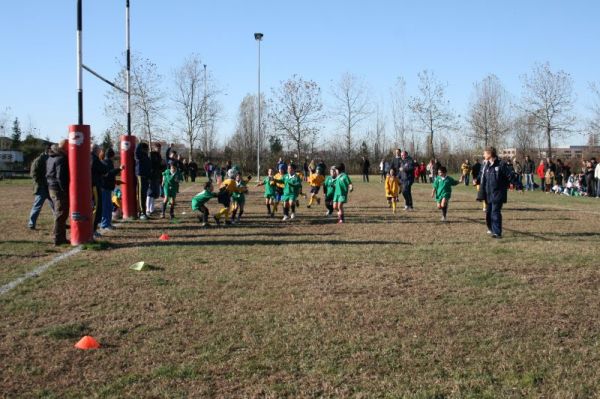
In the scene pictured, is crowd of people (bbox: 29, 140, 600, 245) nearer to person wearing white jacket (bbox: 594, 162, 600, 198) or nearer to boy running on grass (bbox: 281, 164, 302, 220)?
boy running on grass (bbox: 281, 164, 302, 220)

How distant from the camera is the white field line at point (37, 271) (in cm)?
782

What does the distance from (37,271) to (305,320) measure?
4599mm

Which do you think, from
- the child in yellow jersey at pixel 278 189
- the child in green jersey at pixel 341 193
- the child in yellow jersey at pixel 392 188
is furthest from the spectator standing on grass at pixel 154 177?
the child in yellow jersey at pixel 392 188

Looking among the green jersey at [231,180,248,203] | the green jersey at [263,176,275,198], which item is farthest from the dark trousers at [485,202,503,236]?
the green jersey at [263,176,275,198]

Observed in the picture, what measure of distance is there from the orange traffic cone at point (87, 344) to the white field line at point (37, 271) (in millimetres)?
2558

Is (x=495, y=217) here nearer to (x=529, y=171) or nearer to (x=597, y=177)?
(x=597, y=177)

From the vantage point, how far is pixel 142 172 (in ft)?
54.5

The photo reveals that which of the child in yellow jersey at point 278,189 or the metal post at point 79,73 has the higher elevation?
the metal post at point 79,73

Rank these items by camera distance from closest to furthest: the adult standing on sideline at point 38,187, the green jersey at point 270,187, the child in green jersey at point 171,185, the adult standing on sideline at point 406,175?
the adult standing on sideline at point 38,187 < the child in green jersey at point 171,185 < the green jersey at point 270,187 < the adult standing on sideline at point 406,175

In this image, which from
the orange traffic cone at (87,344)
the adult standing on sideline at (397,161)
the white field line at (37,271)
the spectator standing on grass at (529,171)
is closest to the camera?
the orange traffic cone at (87,344)

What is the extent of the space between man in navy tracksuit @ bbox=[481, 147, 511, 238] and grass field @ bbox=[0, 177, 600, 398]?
2.83 feet

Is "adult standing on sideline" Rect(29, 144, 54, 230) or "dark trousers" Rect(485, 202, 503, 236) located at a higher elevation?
"adult standing on sideline" Rect(29, 144, 54, 230)

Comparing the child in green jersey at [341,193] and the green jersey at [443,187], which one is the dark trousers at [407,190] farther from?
the child in green jersey at [341,193]

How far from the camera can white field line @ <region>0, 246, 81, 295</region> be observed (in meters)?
7.82
